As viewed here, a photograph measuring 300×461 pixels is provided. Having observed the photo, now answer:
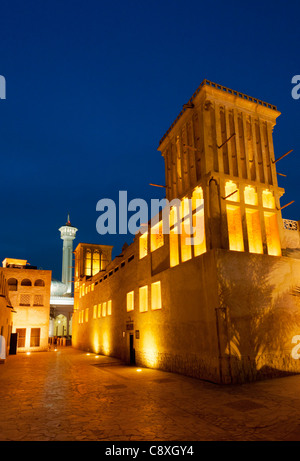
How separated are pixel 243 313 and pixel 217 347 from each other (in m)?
1.73

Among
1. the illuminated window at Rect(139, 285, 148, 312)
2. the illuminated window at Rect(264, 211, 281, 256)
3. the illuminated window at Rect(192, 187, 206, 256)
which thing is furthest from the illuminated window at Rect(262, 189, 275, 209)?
the illuminated window at Rect(139, 285, 148, 312)

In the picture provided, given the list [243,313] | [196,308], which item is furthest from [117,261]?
[243,313]

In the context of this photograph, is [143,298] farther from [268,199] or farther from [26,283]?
[26,283]

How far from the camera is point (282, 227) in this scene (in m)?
15.5

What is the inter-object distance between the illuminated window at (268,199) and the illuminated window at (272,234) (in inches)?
18.6

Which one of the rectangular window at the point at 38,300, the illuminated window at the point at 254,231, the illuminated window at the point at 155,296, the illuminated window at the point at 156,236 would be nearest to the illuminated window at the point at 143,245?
the illuminated window at the point at 156,236

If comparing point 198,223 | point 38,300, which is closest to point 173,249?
point 198,223

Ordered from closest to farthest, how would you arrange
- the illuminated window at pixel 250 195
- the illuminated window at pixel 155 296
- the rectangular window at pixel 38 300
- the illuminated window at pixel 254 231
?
the illuminated window at pixel 254 231 → the illuminated window at pixel 250 195 → the illuminated window at pixel 155 296 → the rectangular window at pixel 38 300

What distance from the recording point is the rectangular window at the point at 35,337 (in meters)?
33.7

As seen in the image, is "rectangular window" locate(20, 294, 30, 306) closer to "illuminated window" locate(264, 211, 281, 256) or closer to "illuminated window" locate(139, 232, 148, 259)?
"illuminated window" locate(139, 232, 148, 259)

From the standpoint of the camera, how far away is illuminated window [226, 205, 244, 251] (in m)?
14.4

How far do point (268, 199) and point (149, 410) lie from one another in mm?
11129

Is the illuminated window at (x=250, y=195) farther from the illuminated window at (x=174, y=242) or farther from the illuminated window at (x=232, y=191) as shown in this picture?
the illuminated window at (x=174, y=242)
